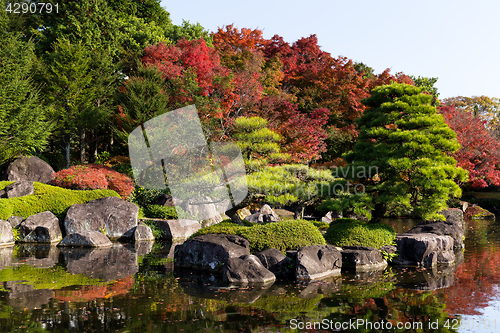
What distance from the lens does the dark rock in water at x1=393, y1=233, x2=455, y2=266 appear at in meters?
9.74

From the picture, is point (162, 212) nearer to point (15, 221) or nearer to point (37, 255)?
point (15, 221)

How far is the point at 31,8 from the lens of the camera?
2241 centimetres

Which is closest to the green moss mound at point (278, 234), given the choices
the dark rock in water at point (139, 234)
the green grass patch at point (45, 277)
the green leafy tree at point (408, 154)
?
the green leafy tree at point (408, 154)

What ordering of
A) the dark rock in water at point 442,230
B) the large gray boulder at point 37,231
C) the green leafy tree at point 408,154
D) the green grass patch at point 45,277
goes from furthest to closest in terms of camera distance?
1. the large gray boulder at point 37,231
2. the dark rock in water at point 442,230
3. the green leafy tree at point 408,154
4. the green grass patch at point 45,277

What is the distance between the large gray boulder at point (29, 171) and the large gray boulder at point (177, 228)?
18.8ft

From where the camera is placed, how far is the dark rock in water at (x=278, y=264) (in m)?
8.51

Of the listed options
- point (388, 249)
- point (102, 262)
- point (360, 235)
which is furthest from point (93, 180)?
point (388, 249)

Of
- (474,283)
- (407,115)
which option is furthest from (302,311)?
(407,115)

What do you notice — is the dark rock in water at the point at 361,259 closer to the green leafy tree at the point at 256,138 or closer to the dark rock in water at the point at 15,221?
the green leafy tree at the point at 256,138

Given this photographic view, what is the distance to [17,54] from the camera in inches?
703

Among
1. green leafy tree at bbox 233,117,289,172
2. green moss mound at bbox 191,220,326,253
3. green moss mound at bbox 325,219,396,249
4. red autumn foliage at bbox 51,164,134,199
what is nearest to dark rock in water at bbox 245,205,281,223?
red autumn foliage at bbox 51,164,134,199

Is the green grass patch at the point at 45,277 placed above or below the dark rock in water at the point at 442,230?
below

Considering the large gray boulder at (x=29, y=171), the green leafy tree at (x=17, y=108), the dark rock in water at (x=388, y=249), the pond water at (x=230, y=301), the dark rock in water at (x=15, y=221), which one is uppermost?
the green leafy tree at (x=17, y=108)

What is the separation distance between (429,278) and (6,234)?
1233 centimetres
